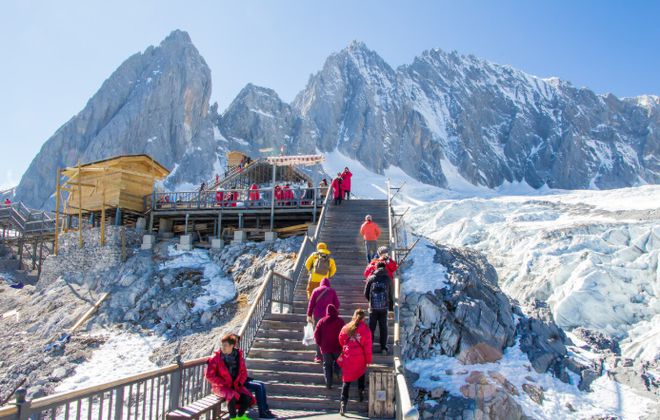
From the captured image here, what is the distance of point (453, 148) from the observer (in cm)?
14138

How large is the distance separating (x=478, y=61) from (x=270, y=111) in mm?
91990

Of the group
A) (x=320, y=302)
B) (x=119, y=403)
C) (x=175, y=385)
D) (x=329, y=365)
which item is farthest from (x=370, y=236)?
(x=119, y=403)

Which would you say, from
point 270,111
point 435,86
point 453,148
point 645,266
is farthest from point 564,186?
point 645,266

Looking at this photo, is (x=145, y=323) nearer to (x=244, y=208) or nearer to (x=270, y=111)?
(x=244, y=208)

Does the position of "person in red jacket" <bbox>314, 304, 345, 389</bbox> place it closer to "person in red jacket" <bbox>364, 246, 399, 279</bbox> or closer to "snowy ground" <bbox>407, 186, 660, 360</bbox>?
"person in red jacket" <bbox>364, 246, 399, 279</bbox>

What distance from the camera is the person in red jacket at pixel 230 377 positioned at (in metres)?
6.95

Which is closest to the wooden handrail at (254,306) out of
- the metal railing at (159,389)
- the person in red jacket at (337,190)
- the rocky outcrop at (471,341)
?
the metal railing at (159,389)

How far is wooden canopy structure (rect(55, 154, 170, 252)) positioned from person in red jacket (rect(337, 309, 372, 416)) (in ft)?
62.1

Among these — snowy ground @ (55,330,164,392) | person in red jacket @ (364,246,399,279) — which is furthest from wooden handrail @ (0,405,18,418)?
snowy ground @ (55,330,164,392)

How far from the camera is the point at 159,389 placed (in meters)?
6.90

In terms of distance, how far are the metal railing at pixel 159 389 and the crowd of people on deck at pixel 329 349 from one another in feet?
1.93

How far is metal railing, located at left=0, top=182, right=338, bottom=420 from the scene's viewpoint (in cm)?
470

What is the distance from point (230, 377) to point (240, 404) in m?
0.43

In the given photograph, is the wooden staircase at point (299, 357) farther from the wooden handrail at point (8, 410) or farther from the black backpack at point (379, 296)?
the wooden handrail at point (8, 410)
